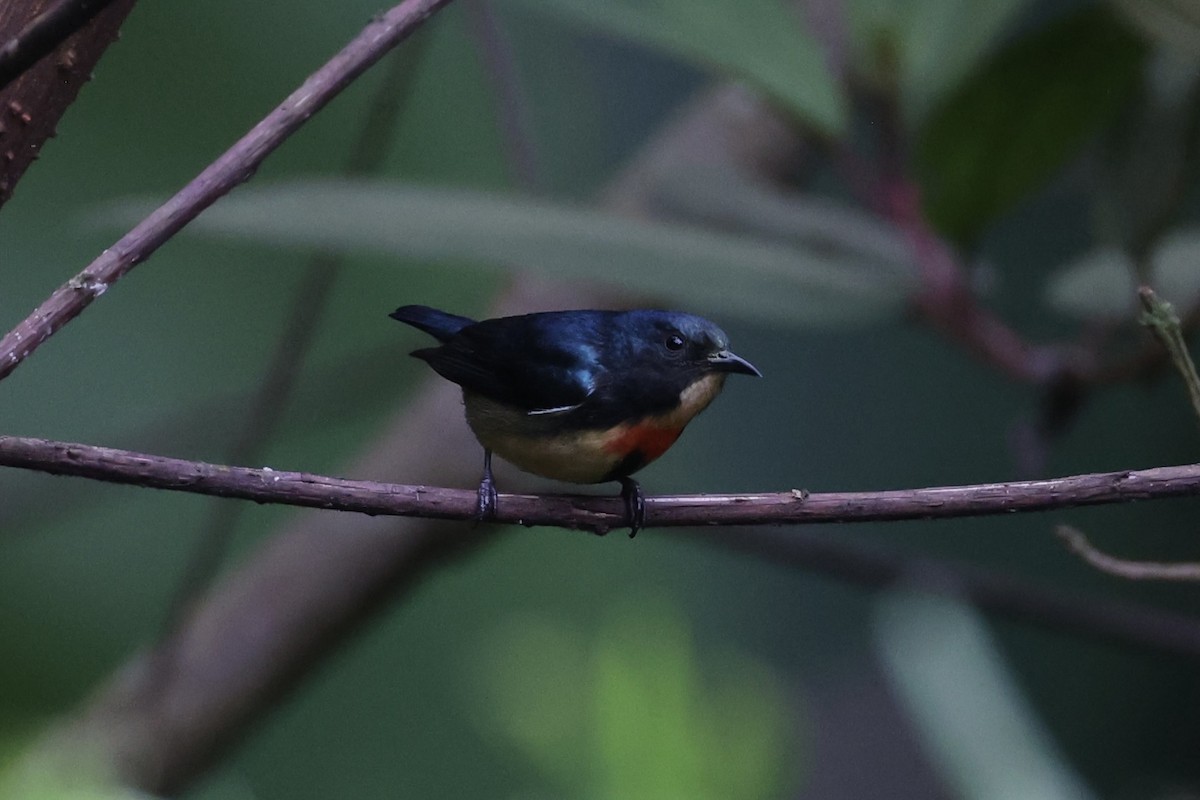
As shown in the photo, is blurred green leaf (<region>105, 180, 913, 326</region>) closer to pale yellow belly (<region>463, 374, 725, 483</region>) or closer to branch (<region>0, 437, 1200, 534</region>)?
pale yellow belly (<region>463, 374, 725, 483</region>)

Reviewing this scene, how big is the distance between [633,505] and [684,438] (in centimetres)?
132

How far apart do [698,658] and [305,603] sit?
540 mm

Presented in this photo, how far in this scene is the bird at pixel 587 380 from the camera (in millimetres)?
980

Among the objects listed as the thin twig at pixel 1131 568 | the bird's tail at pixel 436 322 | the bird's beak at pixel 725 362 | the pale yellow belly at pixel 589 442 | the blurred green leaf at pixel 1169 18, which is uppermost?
the blurred green leaf at pixel 1169 18

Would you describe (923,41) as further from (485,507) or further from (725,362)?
(485,507)

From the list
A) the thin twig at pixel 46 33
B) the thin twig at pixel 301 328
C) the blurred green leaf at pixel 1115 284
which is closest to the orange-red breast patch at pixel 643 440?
the thin twig at pixel 301 328

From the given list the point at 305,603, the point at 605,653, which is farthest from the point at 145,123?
the point at 605,653

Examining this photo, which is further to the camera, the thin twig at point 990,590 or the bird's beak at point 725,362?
the thin twig at point 990,590

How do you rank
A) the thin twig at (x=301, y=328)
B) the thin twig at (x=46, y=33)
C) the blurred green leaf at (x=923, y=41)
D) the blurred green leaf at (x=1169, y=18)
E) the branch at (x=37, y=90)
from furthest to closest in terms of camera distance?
the blurred green leaf at (x=923, y=41) → the thin twig at (x=301, y=328) → the blurred green leaf at (x=1169, y=18) → the branch at (x=37, y=90) → the thin twig at (x=46, y=33)

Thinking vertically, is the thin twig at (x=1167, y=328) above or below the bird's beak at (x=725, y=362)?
below

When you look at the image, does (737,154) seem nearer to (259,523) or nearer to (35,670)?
(259,523)

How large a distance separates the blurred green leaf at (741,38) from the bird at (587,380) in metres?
0.28

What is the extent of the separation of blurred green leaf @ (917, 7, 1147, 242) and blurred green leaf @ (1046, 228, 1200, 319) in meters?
0.11

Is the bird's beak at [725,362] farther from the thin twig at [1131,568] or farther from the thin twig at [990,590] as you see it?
the thin twig at [990,590]
